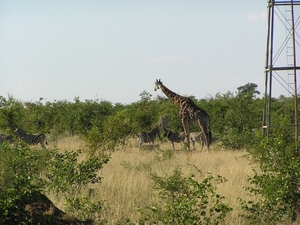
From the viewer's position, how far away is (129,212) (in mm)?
9266

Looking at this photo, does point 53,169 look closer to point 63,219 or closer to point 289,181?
point 63,219

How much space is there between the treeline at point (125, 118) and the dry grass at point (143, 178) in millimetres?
1234

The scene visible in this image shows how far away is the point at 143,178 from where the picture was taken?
12.3 m

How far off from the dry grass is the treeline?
123cm

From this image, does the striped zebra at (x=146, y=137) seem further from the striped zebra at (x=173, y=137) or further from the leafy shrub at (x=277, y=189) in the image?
the leafy shrub at (x=277, y=189)

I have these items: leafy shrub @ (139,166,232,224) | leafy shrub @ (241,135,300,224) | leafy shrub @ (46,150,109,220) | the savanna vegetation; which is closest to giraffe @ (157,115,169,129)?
the savanna vegetation

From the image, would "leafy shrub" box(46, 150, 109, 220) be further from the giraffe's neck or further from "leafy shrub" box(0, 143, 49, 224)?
the giraffe's neck

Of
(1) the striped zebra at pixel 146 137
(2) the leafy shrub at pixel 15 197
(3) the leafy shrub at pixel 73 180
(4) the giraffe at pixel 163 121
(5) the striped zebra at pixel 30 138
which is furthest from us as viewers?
(4) the giraffe at pixel 163 121

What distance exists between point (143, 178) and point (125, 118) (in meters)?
9.98

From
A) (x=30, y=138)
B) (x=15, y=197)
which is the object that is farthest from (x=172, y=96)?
(x=15, y=197)

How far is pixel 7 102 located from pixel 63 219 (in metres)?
17.2

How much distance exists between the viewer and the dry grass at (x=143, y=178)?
943 cm

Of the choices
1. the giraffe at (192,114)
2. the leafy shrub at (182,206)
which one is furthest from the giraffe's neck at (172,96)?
the leafy shrub at (182,206)

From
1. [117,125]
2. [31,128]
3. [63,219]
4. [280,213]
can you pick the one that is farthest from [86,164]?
[31,128]
